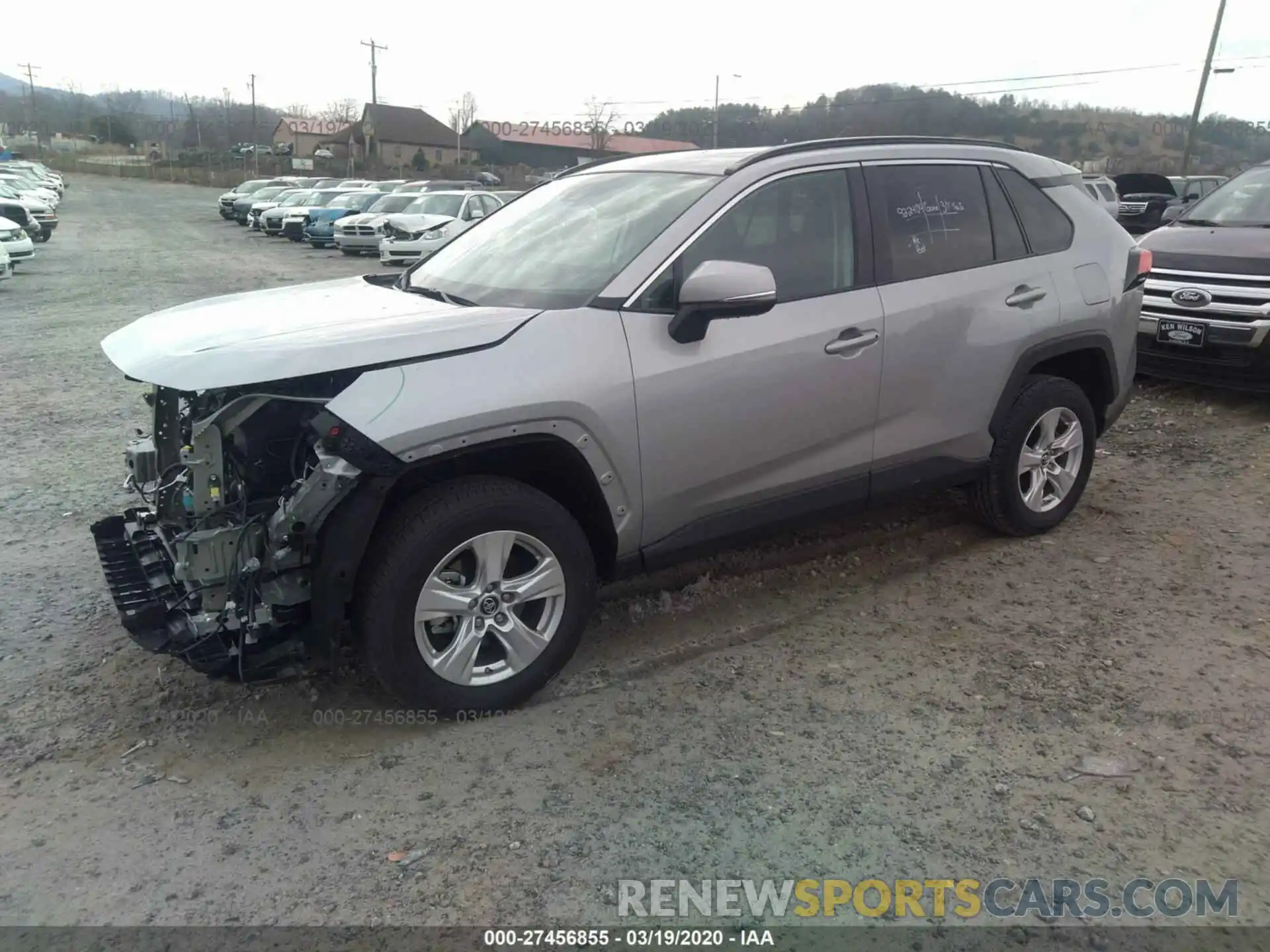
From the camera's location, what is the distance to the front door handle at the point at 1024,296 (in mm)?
4414

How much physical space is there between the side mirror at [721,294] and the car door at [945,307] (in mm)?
877

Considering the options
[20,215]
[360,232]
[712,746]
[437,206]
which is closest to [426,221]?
[437,206]

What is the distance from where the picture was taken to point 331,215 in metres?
24.8

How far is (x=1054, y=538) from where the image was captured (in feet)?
16.3

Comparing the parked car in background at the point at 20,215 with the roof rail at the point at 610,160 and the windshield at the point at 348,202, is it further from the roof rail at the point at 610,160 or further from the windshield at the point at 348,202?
the roof rail at the point at 610,160

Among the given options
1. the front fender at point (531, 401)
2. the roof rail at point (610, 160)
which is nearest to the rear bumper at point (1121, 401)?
the roof rail at point (610, 160)

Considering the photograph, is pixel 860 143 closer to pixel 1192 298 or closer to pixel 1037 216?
pixel 1037 216

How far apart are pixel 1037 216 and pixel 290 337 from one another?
141 inches

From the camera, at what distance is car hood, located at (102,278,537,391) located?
2902mm

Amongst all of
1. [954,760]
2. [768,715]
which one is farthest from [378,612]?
[954,760]

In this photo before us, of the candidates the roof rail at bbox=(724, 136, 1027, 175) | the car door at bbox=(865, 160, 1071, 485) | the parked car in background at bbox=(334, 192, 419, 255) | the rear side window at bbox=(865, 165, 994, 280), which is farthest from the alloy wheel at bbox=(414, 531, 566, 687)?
the parked car in background at bbox=(334, 192, 419, 255)

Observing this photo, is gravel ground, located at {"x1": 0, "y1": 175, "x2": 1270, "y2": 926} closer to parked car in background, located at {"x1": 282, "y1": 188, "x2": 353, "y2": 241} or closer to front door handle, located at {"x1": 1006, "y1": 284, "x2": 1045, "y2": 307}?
front door handle, located at {"x1": 1006, "y1": 284, "x2": 1045, "y2": 307}

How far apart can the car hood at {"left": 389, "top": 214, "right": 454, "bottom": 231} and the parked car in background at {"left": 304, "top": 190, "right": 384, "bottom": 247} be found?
13.0 ft

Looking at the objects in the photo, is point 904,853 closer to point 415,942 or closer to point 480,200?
point 415,942
